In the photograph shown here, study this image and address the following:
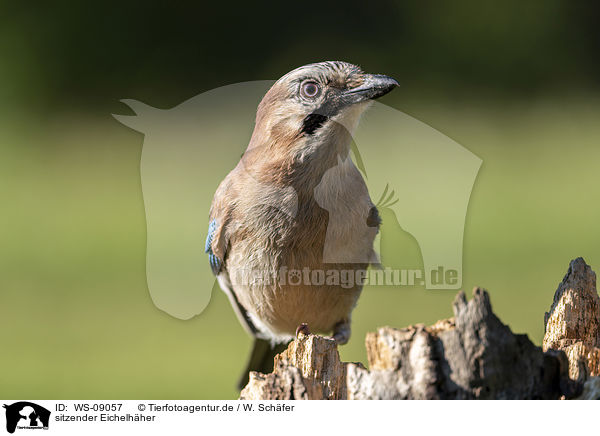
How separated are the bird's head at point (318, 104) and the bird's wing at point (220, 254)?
535 millimetres

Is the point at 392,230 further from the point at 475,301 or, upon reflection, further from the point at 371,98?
the point at 475,301

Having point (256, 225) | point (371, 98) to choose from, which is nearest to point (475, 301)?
point (371, 98)

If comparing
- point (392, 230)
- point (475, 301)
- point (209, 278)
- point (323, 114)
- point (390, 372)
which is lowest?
point (390, 372)

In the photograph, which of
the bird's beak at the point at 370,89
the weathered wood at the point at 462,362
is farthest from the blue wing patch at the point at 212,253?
the weathered wood at the point at 462,362

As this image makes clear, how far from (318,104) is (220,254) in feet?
3.08

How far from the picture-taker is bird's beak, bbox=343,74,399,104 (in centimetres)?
285

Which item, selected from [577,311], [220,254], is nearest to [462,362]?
[577,311]

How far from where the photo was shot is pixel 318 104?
3002 mm

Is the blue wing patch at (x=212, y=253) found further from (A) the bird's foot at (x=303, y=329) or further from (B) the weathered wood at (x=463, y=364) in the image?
(B) the weathered wood at (x=463, y=364)

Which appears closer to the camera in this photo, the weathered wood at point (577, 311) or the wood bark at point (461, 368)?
the wood bark at point (461, 368)

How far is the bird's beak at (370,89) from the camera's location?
2.85 m
